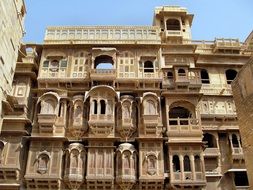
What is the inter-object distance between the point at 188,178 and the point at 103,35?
11825mm

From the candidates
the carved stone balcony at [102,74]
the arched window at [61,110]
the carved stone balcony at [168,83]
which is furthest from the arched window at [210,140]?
the arched window at [61,110]

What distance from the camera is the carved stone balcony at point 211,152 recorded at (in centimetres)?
2161

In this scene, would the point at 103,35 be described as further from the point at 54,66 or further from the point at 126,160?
the point at 126,160

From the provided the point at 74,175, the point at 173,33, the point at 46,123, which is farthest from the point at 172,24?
the point at 74,175

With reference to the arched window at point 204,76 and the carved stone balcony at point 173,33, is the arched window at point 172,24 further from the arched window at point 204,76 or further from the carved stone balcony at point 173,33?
the arched window at point 204,76

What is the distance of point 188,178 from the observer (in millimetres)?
19516

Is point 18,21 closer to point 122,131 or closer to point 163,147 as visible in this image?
point 122,131

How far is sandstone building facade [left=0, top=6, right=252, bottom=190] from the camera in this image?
19.6 m

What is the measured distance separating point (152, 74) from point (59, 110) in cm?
676

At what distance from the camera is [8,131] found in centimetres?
2061

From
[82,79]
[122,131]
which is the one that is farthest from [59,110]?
[122,131]

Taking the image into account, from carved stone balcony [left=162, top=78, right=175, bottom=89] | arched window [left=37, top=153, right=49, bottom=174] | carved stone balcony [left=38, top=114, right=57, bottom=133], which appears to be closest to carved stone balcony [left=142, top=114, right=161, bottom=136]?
carved stone balcony [left=162, top=78, right=175, bottom=89]

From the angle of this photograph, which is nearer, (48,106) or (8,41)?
(8,41)

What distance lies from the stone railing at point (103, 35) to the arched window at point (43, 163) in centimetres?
839
